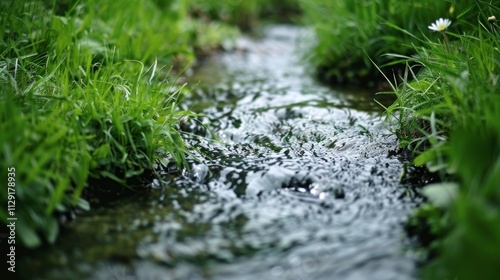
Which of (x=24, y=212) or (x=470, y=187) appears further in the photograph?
(x=24, y=212)

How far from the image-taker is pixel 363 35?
407 cm

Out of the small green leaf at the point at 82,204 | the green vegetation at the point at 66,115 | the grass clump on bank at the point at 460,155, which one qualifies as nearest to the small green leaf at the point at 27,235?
the green vegetation at the point at 66,115

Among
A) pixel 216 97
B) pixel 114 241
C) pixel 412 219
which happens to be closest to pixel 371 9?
pixel 216 97

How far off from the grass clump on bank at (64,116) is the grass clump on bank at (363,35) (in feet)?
5.79

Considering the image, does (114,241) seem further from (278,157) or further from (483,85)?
(483,85)

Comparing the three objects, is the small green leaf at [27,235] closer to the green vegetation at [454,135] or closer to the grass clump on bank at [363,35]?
the green vegetation at [454,135]

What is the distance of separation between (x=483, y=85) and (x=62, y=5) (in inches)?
123

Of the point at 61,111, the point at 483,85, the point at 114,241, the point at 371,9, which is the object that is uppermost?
the point at 371,9

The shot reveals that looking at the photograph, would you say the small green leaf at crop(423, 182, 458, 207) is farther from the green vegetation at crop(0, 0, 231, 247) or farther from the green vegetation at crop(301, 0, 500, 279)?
the green vegetation at crop(0, 0, 231, 247)

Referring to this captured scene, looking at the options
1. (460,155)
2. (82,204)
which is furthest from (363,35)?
(82,204)

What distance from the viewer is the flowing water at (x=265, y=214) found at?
184cm

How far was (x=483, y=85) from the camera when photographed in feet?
7.55

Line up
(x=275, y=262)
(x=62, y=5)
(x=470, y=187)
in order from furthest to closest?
1. (x=62, y=5)
2. (x=275, y=262)
3. (x=470, y=187)

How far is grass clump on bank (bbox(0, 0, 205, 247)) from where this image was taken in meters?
1.93
